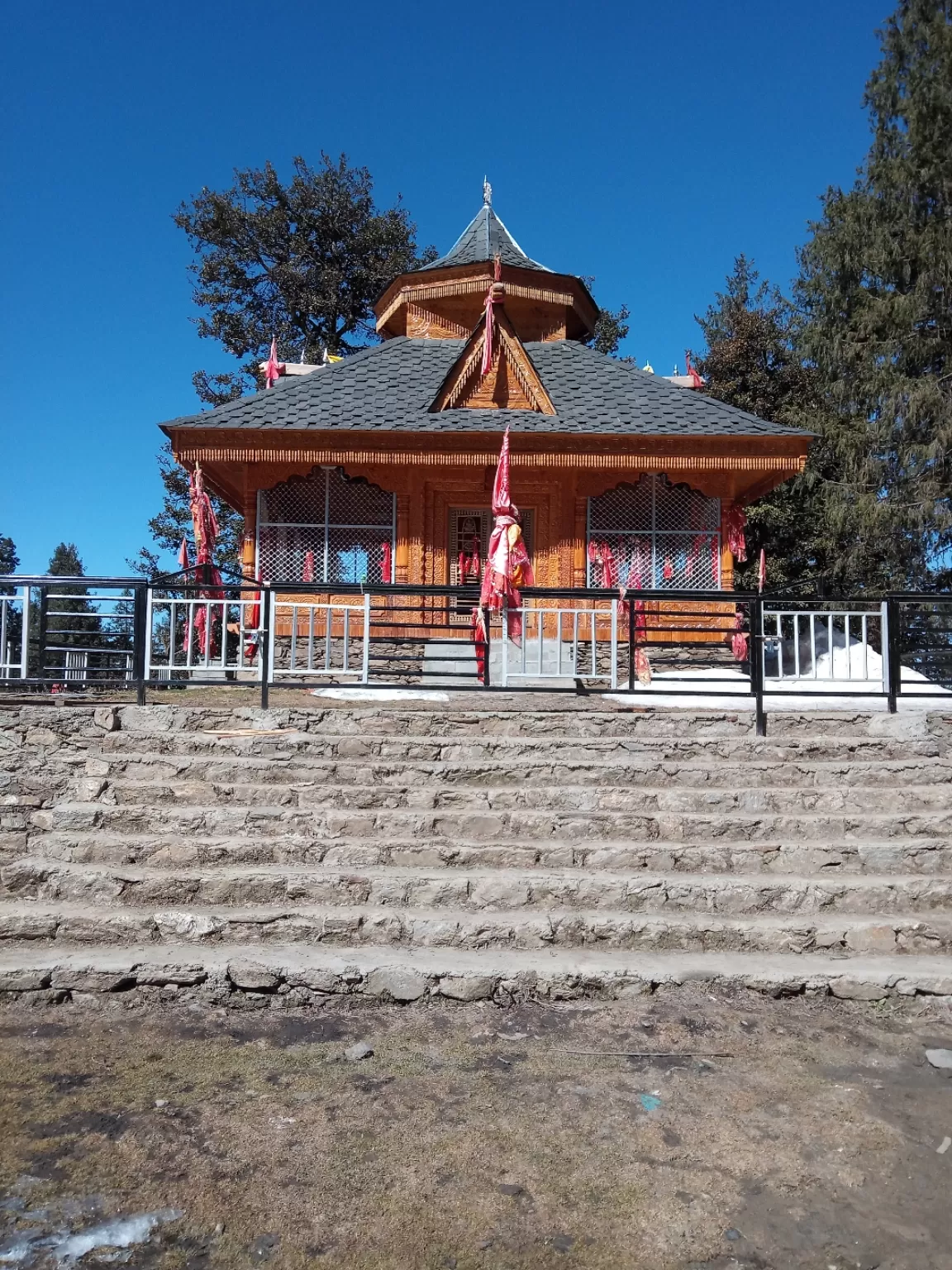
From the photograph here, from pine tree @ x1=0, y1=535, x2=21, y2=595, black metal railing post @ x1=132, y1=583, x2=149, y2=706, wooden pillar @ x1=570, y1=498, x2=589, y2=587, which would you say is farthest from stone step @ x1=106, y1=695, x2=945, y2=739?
pine tree @ x1=0, y1=535, x2=21, y2=595

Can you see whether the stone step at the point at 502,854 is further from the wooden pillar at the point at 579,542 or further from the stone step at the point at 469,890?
the wooden pillar at the point at 579,542

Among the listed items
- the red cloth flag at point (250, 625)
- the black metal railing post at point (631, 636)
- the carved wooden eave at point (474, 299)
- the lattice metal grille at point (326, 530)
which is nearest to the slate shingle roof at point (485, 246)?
the carved wooden eave at point (474, 299)

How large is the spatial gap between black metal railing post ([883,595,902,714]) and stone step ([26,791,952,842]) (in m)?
1.98

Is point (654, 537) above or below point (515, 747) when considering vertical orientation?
above

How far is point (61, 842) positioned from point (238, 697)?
12.8 ft

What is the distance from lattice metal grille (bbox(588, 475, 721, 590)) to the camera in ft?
45.6

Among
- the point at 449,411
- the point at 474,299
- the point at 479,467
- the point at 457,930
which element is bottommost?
the point at 457,930

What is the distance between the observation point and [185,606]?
26.6 ft

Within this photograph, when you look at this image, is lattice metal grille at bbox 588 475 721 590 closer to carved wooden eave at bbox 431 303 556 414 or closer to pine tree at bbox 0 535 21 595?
carved wooden eave at bbox 431 303 556 414

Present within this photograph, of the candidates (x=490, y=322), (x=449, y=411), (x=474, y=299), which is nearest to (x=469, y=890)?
(x=449, y=411)

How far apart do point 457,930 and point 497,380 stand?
1140cm

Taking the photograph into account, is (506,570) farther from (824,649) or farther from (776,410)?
(776,410)

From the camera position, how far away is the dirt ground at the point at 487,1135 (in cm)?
273

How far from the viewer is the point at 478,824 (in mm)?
5887
